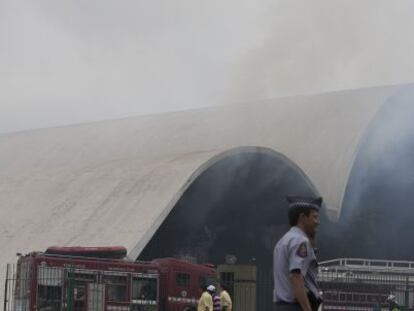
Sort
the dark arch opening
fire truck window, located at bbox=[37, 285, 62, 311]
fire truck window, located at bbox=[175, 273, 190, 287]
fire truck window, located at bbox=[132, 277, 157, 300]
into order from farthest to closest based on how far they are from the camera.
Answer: the dark arch opening → fire truck window, located at bbox=[175, 273, 190, 287] → fire truck window, located at bbox=[132, 277, 157, 300] → fire truck window, located at bbox=[37, 285, 62, 311]

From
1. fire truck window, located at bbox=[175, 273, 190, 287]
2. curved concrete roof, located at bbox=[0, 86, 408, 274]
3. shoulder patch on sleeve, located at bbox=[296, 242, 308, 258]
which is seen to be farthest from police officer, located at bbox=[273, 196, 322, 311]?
curved concrete roof, located at bbox=[0, 86, 408, 274]

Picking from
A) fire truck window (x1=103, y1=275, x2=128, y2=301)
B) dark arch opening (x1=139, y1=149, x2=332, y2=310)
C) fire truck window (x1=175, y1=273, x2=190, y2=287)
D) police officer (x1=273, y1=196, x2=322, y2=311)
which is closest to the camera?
police officer (x1=273, y1=196, x2=322, y2=311)

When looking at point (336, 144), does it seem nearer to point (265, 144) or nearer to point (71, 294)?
point (265, 144)

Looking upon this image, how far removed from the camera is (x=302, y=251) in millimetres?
6867

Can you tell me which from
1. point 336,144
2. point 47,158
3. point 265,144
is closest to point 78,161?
point 47,158

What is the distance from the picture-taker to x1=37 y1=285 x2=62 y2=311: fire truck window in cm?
2062

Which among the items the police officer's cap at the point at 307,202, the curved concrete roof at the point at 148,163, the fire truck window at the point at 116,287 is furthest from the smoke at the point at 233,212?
the police officer's cap at the point at 307,202

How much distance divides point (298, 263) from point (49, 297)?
14.6 metres

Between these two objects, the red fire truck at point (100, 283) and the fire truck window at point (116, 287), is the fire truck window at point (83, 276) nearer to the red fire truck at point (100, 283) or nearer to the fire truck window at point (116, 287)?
the red fire truck at point (100, 283)

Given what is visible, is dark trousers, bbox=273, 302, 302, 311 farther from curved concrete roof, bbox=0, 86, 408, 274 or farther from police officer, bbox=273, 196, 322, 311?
curved concrete roof, bbox=0, 86, 408, 274

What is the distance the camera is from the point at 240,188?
30.8 metres

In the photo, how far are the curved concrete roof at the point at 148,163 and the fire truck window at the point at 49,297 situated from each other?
379 centimetres

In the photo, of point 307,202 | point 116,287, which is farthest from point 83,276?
point 307,202

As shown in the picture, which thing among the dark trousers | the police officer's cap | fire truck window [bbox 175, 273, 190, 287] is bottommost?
the dark trousers
